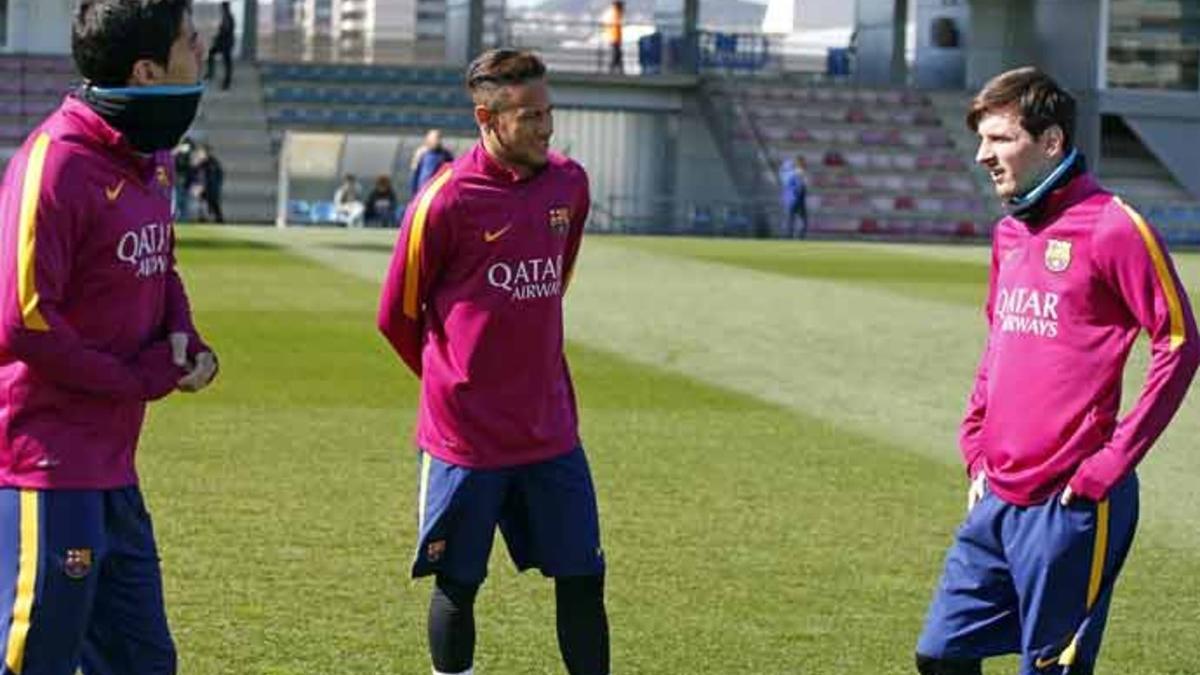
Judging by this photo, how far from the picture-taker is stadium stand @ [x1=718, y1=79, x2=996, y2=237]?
168ft

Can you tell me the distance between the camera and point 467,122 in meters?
51.6

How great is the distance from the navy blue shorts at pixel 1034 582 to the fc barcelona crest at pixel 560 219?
1481 mm

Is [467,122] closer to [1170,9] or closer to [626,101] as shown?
[626,101]

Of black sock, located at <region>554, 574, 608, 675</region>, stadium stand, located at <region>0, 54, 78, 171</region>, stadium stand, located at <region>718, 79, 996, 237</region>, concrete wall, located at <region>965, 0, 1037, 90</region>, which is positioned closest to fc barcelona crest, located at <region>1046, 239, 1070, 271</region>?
black sock, located at <region>554, 574, 608, 675</region>

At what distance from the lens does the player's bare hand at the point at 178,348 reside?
5398 millimetres

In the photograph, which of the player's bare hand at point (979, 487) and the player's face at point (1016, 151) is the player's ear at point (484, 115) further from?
the player's bare hand at point (979, 487)

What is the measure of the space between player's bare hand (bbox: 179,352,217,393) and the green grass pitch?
2.48m

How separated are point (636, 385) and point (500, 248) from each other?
9.87 metres

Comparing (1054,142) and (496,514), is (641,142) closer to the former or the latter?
(496,514)

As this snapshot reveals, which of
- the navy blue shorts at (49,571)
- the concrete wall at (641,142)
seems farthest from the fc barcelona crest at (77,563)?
the concrete wall at (641,142)

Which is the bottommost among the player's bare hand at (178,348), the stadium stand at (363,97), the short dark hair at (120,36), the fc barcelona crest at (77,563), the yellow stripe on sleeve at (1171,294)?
the stadium stand at (363,97)

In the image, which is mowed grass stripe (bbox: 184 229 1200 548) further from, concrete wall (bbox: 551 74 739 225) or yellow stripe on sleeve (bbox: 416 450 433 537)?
concrete wall (bbox: 551 74 739 225)

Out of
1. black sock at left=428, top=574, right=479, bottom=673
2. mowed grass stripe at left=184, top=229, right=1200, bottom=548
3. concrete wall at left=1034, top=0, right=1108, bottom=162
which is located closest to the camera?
black sock at left=428, top=574, right=479, bottom=673

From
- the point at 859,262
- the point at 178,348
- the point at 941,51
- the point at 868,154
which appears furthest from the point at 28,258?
the point at 941,51
